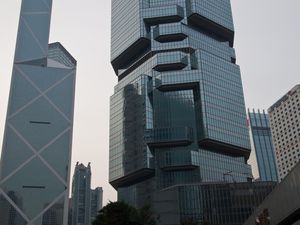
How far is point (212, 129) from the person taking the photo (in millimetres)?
162750

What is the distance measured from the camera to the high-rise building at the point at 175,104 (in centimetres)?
Result: 16175

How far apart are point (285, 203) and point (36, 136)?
111 meters

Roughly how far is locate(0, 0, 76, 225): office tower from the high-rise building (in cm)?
3645

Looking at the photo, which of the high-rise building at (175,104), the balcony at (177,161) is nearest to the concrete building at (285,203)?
the balcony at (177,161)

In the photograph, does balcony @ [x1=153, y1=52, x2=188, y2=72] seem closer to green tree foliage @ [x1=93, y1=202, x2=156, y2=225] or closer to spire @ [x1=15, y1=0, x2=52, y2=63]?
spire @ [x1=15, y1=0, x2=52, y2=63]

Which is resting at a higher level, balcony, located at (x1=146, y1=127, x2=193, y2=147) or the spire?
the spire

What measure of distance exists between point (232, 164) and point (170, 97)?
35.5 metres

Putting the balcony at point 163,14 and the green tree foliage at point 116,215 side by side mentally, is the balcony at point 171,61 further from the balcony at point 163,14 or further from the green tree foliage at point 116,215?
the green tree foliage at point 116,215

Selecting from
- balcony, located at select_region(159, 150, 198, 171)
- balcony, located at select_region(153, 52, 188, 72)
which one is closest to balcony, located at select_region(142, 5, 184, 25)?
balcony, located at select_region(153, 52, 188, 72)

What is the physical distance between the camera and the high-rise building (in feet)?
531

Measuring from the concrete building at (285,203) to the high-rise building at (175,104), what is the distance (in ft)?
397

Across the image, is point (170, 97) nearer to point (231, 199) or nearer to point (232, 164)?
point (232, 164)

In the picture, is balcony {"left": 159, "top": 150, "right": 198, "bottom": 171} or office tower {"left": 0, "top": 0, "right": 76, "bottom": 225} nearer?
office tower {"left": 0, "top": 0, "right": 76, "bottom": 225}

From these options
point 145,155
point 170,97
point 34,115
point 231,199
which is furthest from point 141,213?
point 170,97
